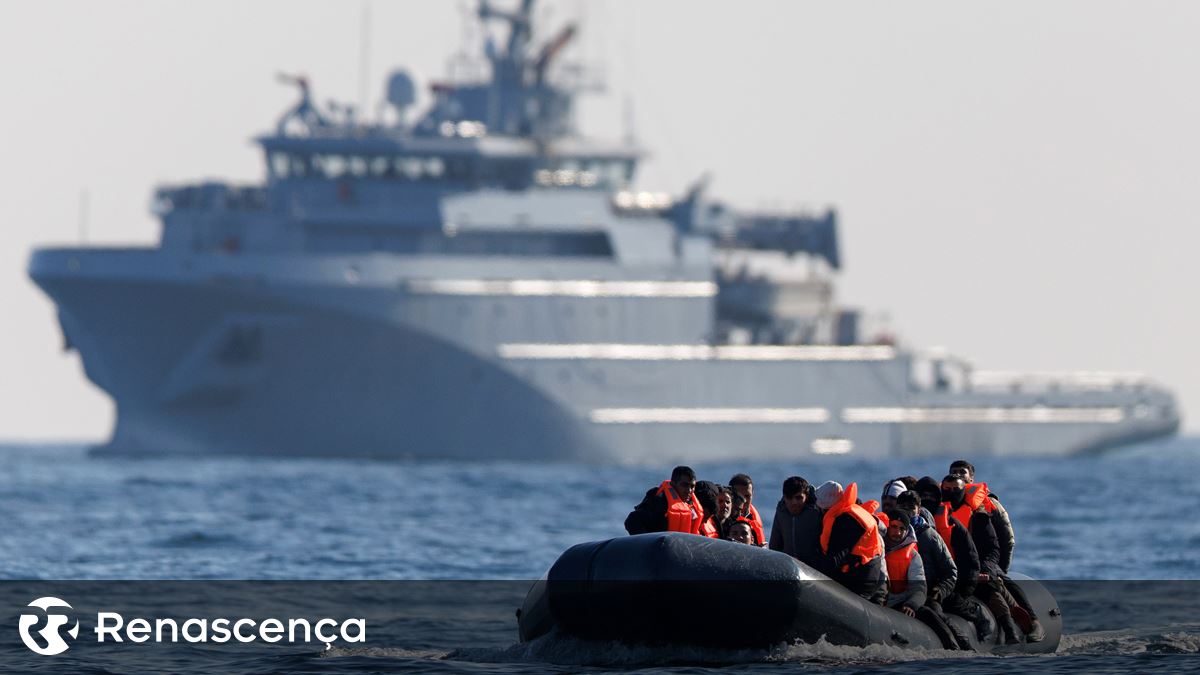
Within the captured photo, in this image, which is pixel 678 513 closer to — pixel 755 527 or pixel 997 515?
pixel 755 527

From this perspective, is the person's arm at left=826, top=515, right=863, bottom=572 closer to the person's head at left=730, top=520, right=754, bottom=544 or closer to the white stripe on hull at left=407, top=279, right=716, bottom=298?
the person's head at left=730, top=520, right=754, bottom=544

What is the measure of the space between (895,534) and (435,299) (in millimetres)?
49293

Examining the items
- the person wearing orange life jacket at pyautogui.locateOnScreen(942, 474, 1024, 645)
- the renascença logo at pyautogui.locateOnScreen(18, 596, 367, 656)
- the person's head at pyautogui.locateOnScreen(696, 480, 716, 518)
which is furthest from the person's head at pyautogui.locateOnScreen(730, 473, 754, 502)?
the renascença logo at pyautogui.locateOnScreen(18, 596, 367, 656)

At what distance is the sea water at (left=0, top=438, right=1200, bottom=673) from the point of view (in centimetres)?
2636

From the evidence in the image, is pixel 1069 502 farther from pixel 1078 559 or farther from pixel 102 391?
pixel 102 391

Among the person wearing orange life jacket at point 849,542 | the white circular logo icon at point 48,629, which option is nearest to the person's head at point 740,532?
the person wearing orange life jacket at point 849,542

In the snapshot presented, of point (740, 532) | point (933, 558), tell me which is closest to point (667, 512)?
point (740, 532)

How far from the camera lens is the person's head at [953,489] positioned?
27016mm

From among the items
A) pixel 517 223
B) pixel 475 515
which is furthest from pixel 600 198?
pixel 475 515

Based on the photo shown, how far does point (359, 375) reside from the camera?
74.5 meters

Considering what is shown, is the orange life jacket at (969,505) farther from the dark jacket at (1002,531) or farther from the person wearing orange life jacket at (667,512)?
the person wearing orange life jacket at (667,512)

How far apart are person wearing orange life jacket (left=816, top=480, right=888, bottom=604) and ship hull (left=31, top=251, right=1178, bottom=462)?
48.6 metres

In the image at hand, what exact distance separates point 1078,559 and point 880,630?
1852 centimetres

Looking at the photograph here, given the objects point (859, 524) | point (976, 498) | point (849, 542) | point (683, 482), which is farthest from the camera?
point (976, 498)
